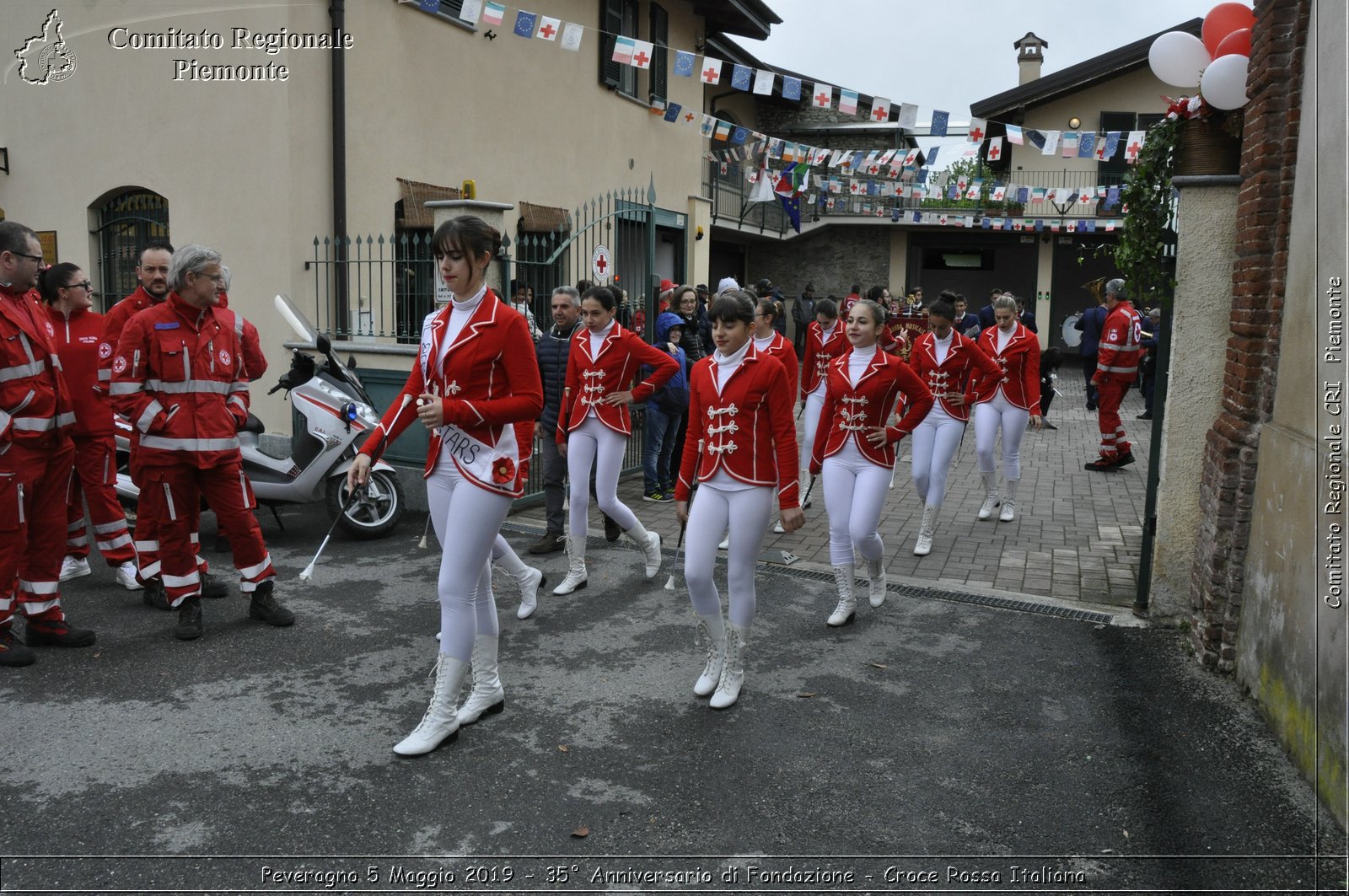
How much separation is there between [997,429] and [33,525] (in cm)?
715

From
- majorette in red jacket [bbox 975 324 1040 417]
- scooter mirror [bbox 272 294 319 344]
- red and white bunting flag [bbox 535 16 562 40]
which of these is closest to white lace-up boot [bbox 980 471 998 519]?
majorette in red jacket [bbox 975 324 1040 417]

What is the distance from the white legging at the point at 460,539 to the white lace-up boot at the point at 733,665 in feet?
3.88

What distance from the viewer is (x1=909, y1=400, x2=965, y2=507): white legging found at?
7.75 meters

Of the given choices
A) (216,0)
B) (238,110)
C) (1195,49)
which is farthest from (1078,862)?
(216,0)

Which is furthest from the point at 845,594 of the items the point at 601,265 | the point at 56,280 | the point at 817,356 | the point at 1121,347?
the point at 1121,347

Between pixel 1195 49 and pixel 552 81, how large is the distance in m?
9.64

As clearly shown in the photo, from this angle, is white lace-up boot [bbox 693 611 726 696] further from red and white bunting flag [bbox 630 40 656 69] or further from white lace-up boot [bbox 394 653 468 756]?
red and white bunting flag [bbox 630 40 656 69]

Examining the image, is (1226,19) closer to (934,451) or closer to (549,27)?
(934,451)

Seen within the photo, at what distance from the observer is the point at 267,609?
5777 mm

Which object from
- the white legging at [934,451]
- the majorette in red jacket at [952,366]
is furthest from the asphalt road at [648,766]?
the majorette in red jacket at [952,366]

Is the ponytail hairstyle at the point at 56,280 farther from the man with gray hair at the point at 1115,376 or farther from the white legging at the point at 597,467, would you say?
the man with gray hair at the point at 1115,376

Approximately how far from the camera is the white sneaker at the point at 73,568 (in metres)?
6.64

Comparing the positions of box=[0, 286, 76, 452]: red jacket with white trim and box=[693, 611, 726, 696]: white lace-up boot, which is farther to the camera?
box=[0, 286, 76, 452]: red jacket with white trim

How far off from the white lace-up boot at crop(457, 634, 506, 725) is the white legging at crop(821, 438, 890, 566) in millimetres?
2240
